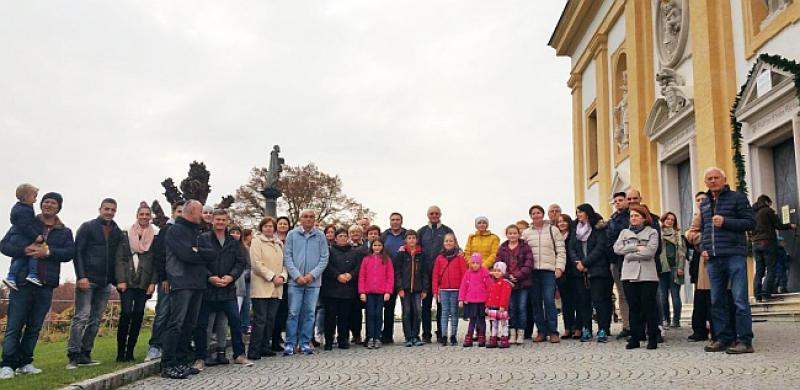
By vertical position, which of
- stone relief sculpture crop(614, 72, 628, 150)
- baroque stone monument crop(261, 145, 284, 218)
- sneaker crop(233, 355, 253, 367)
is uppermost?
stone relief sculpture crop(614, 72, 628, 150)

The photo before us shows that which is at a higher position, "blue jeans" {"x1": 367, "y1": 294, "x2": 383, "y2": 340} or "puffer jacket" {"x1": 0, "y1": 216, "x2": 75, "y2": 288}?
"puffer jacket" {"x1": 0, "y1": 216, "x2": 75, "y2": 288}

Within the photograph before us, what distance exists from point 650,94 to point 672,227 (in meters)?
10.5

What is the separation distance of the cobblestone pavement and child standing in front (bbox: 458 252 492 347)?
546mm

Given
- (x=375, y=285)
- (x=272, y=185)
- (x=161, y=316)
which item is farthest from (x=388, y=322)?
(x=272, y=185)

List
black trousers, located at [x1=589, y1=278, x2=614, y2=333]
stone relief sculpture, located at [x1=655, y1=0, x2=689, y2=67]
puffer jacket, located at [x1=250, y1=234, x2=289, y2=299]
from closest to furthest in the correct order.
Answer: puffer jacket, located at [x1=250, y1=234, x2=289, y2=299] → black trousers, located at [x1=589, y1=278, x2=614, y2=333] → stone relief sculpture, located at [x1=655, y1=0, x2=689, y2=67]

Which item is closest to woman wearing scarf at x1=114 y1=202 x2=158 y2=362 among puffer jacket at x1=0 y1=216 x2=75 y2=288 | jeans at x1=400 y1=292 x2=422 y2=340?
puffer jacket at x1=0 y1=216 x2=75 y2=288

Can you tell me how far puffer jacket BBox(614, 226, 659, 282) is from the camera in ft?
27.2

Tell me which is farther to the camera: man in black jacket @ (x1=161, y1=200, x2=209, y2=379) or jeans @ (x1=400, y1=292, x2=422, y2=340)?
jeans @ (x1=400, y1=292, x2=422, y2=340)

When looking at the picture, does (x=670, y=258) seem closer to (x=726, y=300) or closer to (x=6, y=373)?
(x=726, y=300)

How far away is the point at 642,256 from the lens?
8.27m

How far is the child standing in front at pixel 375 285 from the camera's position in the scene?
995cm

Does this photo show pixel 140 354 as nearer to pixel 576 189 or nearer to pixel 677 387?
pixel 677 387

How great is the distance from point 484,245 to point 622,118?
13.7 metres

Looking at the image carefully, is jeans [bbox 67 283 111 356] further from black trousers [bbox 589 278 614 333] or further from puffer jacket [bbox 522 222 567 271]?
black trousers [bbox 589 278 614 333]
